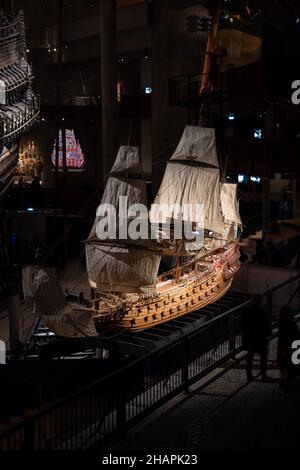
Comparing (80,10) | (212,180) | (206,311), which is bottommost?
(206,311)

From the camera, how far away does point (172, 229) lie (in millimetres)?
17516

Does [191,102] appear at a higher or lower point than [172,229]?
higher

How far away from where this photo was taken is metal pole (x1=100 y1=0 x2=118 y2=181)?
22.6 m

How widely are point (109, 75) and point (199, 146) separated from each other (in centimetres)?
620

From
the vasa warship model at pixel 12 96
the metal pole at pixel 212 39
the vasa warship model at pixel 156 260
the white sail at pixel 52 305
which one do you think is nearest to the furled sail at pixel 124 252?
the vasa warship model at pixel 156 260

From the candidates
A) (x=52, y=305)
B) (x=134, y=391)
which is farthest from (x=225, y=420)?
(x=52, y=305)

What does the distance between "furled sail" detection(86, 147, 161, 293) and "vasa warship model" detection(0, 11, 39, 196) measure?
315cm

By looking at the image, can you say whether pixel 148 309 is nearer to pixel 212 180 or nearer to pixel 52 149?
pixel 212 180

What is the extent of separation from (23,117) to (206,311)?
815 cm

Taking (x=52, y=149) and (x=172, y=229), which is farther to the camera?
(x=52, y=149)

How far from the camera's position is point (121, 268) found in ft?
51.0

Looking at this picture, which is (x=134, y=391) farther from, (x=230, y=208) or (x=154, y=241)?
(x=230, y=208)

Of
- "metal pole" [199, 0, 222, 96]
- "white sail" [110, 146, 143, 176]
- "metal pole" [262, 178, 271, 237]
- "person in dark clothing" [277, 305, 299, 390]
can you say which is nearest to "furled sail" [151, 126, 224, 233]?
"white sail" [110, 146, 143, 176]

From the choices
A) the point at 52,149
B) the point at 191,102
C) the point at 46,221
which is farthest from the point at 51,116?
the point at 191,102
